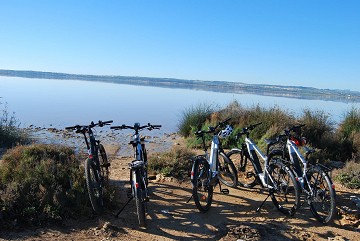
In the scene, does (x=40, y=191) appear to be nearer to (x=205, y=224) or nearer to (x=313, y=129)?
(x=205, y=224)

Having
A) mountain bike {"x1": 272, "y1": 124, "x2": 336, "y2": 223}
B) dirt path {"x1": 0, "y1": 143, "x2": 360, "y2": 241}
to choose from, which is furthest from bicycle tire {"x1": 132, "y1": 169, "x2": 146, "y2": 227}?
mountain bike {"x1": 272, "y1": 124, "x2": 336, "y2": 223}

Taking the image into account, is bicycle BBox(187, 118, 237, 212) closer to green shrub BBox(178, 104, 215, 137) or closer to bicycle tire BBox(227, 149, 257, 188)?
bicycle tire BBox(227, 149, 257, 188)

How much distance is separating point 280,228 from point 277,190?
0.81m

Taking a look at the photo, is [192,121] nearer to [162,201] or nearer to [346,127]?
[346,127]

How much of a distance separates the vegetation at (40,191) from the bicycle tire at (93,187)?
155mm

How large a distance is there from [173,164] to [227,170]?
1368 mm

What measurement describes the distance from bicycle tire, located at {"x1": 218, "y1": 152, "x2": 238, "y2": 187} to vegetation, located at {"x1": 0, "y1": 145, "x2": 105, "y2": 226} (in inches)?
99.7

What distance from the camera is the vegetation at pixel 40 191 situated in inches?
195

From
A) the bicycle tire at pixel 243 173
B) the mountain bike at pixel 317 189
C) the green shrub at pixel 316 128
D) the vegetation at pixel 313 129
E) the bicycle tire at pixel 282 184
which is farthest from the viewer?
the green shrub at pixel 316 128

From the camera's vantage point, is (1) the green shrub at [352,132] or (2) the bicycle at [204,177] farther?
(1) the green shrub at [352,132]

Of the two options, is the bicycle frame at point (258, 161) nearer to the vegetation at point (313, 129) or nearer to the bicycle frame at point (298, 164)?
the bicycle frame at point (298, 164)

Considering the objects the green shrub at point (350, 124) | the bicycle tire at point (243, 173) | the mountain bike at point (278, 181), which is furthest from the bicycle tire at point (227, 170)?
the green shrub at point (350, 124)

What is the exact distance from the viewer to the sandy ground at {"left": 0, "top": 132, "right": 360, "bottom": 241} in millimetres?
4824

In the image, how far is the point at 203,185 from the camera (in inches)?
228
